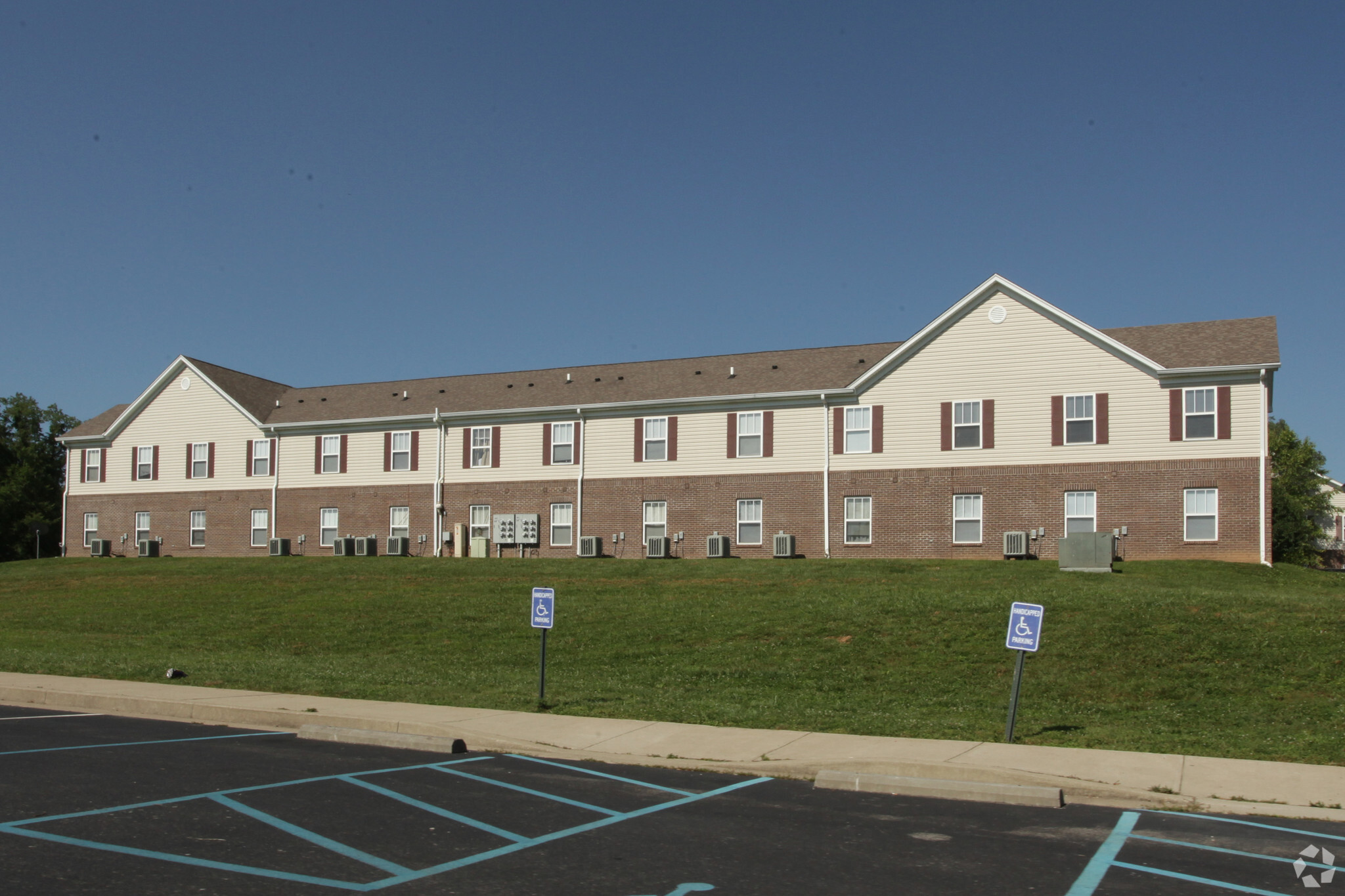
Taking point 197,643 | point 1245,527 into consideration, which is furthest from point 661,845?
point 1245,527

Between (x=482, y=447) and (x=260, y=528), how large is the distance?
36.3 feet

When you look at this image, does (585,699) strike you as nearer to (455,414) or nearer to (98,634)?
(98,634)

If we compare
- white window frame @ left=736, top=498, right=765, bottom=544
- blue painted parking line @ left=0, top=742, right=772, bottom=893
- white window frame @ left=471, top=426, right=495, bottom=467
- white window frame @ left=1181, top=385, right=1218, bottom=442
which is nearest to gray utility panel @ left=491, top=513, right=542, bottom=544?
white window frame @ left=471, top=426, right=495, bottom=467

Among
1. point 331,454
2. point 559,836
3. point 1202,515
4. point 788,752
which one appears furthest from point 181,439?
point 559,836

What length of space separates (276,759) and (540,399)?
30821mm

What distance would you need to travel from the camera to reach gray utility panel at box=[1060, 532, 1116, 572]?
27344 mm

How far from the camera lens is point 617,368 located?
4353 centimetres

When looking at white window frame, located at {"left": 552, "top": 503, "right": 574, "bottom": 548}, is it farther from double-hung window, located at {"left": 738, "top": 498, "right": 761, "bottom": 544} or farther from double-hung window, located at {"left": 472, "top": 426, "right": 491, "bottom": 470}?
double-hung window, located at {"left": 738, "top": 498, "right": 761, "bottom": 544}

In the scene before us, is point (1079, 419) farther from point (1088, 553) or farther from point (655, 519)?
point (655, 519)

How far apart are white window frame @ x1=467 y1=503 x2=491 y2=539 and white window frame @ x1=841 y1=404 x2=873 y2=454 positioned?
1383 cm

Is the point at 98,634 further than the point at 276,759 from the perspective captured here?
Yes

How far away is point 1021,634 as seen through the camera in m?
12.9

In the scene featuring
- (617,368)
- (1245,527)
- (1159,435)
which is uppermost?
(617,368)

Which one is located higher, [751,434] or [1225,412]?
[1225,412]
